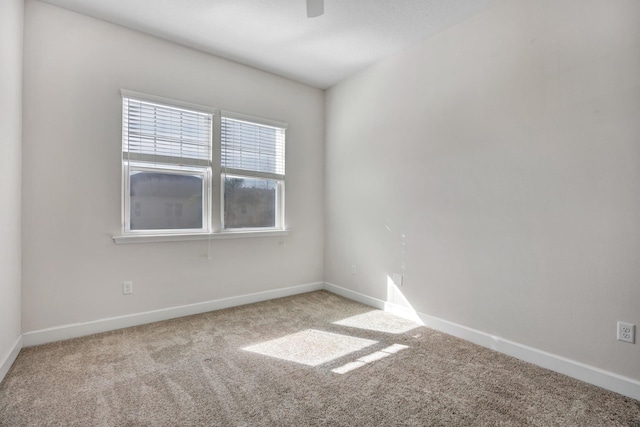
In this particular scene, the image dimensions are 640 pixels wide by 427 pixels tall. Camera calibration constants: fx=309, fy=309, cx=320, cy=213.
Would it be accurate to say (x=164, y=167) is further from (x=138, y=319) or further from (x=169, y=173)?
(x=138, y=319)

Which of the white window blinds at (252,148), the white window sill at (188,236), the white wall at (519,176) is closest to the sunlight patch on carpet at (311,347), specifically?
the white wall at (519,176)

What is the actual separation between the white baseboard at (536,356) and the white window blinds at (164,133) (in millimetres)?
2731

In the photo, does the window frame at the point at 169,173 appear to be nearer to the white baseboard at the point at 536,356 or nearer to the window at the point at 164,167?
the window at the point at 164,167

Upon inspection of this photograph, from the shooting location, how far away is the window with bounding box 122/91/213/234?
115 inches

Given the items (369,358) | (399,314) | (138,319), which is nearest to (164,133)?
(138,319)

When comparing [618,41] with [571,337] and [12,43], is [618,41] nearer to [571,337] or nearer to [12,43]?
[571,337]

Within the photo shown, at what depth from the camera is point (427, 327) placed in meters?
3.01

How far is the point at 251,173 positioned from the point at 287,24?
1619mm

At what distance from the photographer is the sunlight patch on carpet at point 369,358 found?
2.19 meters

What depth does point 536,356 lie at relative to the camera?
2.28m

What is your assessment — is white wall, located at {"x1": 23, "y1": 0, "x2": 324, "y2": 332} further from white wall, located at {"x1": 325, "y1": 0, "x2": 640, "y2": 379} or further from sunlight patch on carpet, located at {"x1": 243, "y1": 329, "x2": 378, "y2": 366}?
white wall, located at {"x1": 325, "y1": 0, "x2": 640, "y2": 379}

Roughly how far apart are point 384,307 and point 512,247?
153 centimetres

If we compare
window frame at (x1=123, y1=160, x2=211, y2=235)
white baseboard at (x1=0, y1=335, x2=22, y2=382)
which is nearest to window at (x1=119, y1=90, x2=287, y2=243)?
window frame at (x1=123, y1=160, x2=211, y2=235)

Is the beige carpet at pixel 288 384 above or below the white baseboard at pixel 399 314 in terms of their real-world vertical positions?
below
